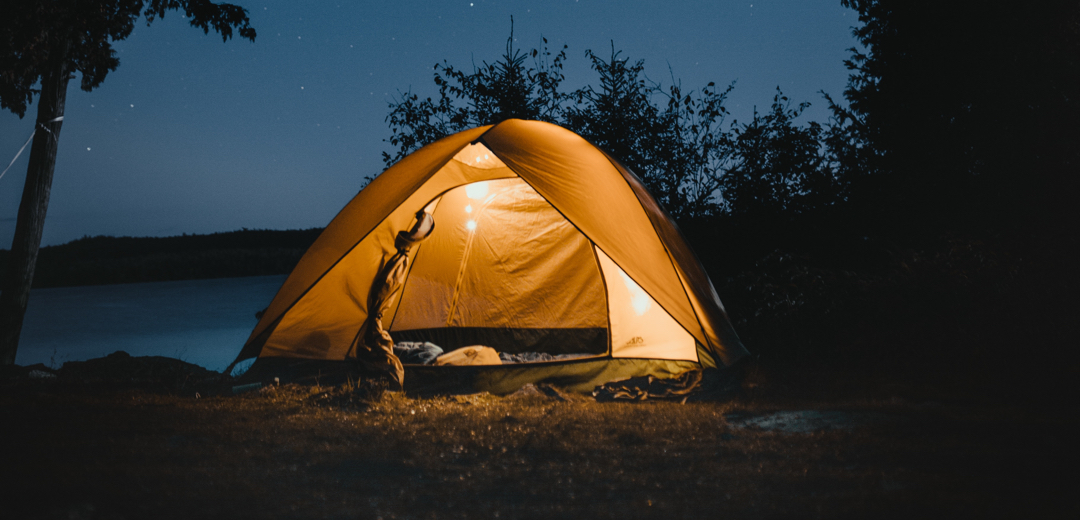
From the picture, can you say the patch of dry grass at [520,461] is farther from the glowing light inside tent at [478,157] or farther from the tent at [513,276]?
the glowing light inside tent at [478,157]

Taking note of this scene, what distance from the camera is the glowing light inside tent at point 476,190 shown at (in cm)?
556

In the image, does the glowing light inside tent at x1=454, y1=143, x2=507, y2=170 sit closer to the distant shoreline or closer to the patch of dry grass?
the patch of dry grass

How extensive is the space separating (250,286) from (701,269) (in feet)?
80.8

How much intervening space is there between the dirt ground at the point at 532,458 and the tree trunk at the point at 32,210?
2503 mm

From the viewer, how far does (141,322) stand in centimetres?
1396

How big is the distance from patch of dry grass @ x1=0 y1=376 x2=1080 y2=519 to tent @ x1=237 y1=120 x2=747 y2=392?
2.19 feet

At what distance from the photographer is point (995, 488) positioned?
2131 mm

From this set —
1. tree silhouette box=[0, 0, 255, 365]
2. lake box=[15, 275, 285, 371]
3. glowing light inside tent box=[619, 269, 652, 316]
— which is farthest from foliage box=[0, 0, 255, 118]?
glowing light inside tent box=[619, 269, 652, 316]

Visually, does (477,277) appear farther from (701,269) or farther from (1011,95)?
(1011,95)

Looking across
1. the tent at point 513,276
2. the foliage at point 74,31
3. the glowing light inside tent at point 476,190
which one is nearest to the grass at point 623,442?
the tent at point 513,276

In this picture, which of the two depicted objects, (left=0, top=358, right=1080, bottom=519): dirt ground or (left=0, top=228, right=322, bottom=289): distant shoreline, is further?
(left=0, top=228, right=322, bottom=289): distant shoreline

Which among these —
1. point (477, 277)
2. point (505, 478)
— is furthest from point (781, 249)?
point (505, 478)

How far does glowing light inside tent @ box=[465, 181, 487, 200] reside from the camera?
18.2 feet

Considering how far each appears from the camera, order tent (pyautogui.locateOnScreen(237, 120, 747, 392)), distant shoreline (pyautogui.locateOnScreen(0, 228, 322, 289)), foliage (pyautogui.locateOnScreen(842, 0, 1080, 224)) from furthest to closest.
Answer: distant shoreline (pyautogui.locateOnScreen(0, 228, 322, 289))
foliage (pyautogui.locateOnScreen(842, 0, 1080, 224))
tent (pyautogui.locateOnScreen(237, 120, 747, 392))
